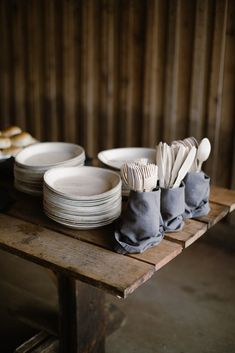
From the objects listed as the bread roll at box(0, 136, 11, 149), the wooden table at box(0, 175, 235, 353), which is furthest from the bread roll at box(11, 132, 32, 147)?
the wooden table at box(0, 175, 235, 353)

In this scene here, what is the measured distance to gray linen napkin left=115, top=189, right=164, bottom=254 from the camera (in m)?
2.10

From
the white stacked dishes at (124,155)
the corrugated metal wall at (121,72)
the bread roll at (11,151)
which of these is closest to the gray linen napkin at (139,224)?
the white stacked dishes at (124,155)

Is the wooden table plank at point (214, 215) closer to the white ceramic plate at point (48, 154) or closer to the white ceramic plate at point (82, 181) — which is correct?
the white ceramic plate at point (82, 181)

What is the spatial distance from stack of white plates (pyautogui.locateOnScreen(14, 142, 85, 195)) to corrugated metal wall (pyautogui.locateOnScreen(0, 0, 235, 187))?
4.75ft

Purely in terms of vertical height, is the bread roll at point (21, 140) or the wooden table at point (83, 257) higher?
the bread roll at point (21, 140)

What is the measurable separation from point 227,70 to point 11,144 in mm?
1788

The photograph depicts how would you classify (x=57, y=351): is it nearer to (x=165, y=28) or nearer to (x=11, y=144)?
(x=11, y=144)

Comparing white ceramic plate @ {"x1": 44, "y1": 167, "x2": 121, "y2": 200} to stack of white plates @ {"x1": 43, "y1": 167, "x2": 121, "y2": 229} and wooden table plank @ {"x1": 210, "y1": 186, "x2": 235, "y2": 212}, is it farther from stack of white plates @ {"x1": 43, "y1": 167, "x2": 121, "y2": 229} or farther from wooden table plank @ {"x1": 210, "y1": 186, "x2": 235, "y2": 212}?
wooden table plank @ {"x1": 210, "y1": 186, "x2": 235, "y2": 212}

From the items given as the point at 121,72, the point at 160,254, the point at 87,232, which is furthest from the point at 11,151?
the point at 121,72

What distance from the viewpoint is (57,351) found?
271cm

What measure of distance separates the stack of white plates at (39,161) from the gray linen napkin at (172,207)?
2.31 feet

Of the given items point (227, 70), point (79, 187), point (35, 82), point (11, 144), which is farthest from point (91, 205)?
point (35, 82)

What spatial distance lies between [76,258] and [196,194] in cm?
72

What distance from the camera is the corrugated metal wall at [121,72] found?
4000 mm
